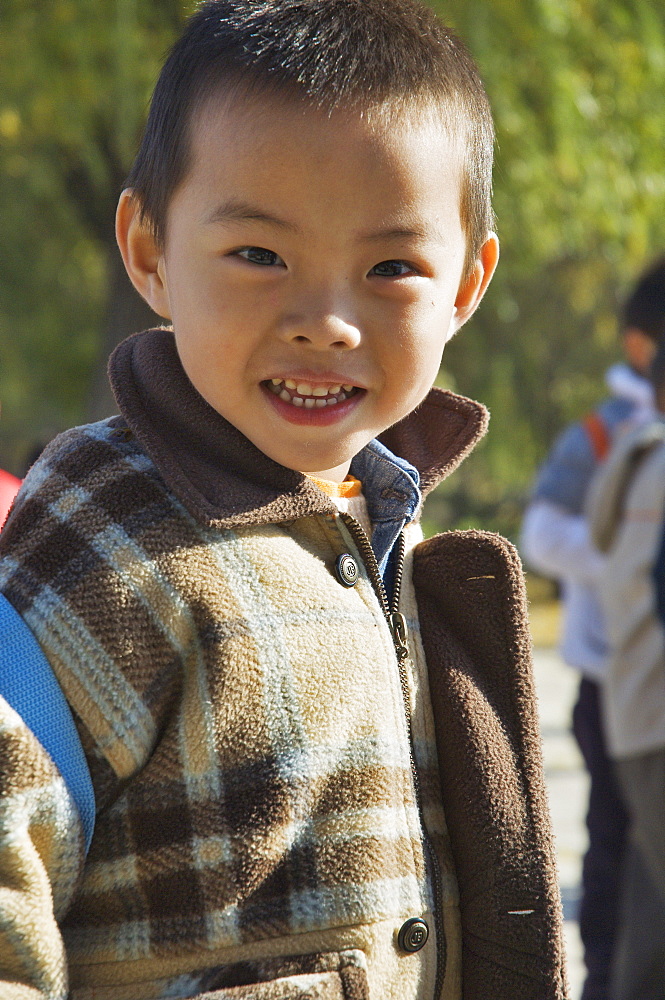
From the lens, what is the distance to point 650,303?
4.09 metres

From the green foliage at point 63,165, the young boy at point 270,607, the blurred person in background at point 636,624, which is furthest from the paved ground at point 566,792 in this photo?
the green foliage at point 63,165

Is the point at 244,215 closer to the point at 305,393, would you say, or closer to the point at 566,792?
the point at 305,393

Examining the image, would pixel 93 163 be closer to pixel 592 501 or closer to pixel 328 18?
pixel 592 501

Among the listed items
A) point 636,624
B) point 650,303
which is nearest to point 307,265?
point 636,624

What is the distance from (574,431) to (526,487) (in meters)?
9.69

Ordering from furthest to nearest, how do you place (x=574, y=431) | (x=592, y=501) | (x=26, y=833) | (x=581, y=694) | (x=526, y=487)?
Result: (x=526, y=487), (x=574, y=431), (x=581, y=694), (x=592, y=501), (x=26, y=833)

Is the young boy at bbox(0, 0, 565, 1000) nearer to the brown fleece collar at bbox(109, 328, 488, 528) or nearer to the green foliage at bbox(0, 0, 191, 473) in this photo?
the brown fleece collar at bbox(109, 328, 488, 528)

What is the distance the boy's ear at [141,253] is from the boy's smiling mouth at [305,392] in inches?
6.9

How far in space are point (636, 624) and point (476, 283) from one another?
1691 millimetres

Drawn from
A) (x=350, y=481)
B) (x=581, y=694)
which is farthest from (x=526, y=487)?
(x=350, y=481)

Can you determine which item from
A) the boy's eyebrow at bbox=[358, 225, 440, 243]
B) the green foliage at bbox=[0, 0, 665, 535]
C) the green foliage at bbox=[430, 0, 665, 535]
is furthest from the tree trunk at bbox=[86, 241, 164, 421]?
the boy's eyebrow at bbox=[358, 225, 440, 243]

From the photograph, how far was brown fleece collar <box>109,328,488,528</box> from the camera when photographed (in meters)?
1.19

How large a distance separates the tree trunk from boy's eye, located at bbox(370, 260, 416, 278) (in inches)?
209

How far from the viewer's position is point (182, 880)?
1.11m
